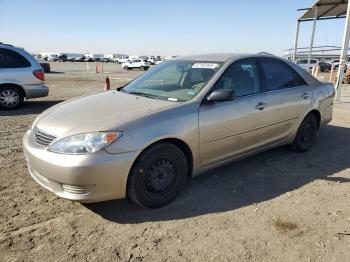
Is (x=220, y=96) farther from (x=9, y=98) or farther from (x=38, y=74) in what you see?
(x=9, y=98)

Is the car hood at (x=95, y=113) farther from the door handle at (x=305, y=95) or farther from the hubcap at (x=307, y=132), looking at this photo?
the hubcap at (x=307, y=132)

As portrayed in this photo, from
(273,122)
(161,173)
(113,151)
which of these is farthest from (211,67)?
(113,151)

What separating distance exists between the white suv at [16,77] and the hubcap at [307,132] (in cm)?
708

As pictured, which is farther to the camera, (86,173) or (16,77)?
(16,77)

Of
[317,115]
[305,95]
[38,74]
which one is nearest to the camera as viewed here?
[305,95]

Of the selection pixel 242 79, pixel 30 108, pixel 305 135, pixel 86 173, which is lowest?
pixel 30 108

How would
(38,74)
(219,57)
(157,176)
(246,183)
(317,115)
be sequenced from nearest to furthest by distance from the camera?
(157,176), (246,183), (219,57), (317,115), (38,74)

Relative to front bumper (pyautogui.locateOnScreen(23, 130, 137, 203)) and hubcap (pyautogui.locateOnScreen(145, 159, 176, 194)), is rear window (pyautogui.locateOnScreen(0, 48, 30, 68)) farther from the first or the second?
hubcap (pyautogui.locateOnScreen(145, 159, 176, 194))

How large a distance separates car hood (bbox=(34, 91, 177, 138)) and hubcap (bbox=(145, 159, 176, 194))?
56cm

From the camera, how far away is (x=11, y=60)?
30.3ft

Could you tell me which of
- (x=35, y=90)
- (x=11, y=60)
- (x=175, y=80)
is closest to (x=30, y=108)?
(x=35, y=90)

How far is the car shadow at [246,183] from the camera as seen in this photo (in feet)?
12.1

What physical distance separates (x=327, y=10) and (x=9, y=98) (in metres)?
12.3

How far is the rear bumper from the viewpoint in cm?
950
